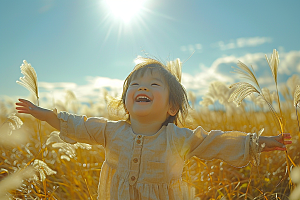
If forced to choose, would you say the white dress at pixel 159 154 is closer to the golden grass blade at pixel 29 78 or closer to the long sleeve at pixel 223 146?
the long sleeve at pixel 223 146

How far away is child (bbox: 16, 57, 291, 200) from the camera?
163cm

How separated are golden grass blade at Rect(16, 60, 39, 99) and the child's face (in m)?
0.66

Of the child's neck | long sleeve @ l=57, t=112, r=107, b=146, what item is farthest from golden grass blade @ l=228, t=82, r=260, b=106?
long sleeve @ l=57, t=112, r=107, b=146

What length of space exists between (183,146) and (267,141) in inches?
20.0

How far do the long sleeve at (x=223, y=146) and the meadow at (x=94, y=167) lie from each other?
144mm

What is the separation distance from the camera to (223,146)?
1.63 metres

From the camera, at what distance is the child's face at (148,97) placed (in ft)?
5.79

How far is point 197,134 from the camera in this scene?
5.57 feet

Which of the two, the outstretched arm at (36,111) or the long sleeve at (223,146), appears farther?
the outstretched arm at (36,111)

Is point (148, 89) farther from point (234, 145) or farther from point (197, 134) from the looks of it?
point (234, 145)

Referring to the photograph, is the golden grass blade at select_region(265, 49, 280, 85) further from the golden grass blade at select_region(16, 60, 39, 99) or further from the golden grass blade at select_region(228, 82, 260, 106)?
the golden grass blade at select_region(16, 60, 39, 99)

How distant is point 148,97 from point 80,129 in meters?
0.54

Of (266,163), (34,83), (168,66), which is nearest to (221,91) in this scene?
(266,163)

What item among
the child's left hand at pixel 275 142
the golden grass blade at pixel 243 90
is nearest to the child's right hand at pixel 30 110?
the golden grass blade at pixel 243 90
